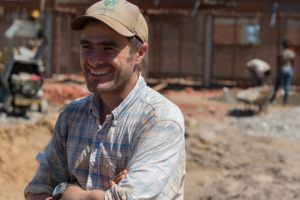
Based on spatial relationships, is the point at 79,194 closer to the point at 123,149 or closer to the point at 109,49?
the point at 123,149

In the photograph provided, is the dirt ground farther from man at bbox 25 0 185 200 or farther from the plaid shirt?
man at bbox 25 0 185 200

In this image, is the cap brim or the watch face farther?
the watch face

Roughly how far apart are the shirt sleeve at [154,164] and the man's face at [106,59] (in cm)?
24

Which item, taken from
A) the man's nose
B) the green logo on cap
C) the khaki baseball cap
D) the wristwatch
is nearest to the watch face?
the wristwatch

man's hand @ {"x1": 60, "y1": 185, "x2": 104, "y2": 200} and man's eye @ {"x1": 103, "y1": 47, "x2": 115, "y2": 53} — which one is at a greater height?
man's eye @ {"x1": 103, "y1": 47, "x2": 115, "y2": 53}

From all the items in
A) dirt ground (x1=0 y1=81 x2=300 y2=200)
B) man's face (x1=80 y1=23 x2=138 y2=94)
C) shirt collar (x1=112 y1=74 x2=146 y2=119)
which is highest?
man's face (x1=80 y1=23 x2=138 y2=94)

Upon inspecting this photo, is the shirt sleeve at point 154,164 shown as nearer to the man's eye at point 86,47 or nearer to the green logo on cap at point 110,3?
the man's eye at point 86,47

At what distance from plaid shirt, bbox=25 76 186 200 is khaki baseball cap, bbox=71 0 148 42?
0.80 ft

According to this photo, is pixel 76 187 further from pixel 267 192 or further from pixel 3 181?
pixel 267 192

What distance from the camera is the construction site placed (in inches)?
351

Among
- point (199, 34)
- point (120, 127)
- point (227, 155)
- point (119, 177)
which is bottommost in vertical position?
point (199, 34)

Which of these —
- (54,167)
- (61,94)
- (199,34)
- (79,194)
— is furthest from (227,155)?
(199,34)

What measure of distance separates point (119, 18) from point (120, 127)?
44 cm

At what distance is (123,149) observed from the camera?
2.46 metres
